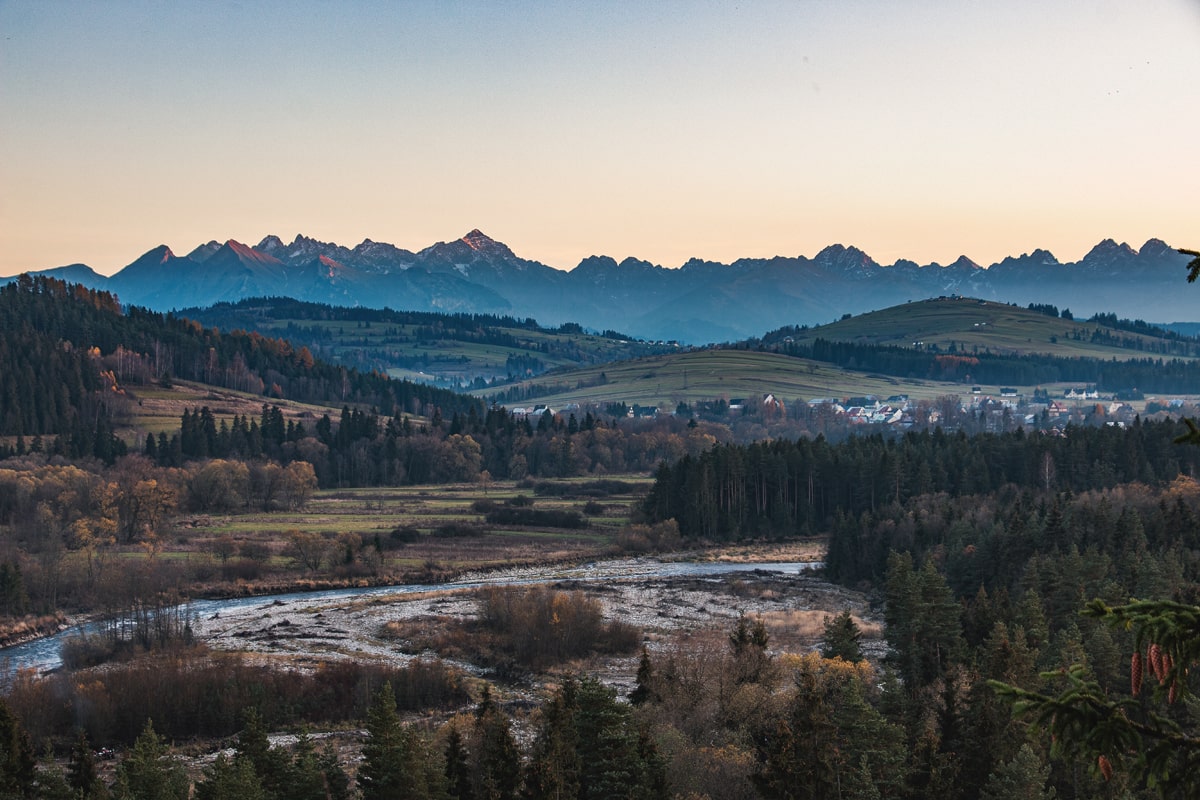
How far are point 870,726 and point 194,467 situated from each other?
119332 millimetres

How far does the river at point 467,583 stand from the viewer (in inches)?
2608

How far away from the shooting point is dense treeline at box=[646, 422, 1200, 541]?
11906 centimetres

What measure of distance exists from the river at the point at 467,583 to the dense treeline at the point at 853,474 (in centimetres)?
1771

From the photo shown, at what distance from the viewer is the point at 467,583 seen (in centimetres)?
9275

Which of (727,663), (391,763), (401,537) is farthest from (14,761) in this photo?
(401,537)

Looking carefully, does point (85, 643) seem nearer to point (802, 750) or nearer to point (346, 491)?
point (802, 750)

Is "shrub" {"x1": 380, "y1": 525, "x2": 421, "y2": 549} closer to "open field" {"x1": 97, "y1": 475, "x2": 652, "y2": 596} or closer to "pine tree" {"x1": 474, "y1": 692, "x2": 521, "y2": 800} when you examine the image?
"open field" {"x1": 97, "y1": 475, "x2": 652, "y2": 596}

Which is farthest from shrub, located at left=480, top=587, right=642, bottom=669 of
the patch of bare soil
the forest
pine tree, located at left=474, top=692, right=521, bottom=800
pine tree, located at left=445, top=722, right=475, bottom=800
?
pine tree, located at left=474, top=692, right=521, bottom=800

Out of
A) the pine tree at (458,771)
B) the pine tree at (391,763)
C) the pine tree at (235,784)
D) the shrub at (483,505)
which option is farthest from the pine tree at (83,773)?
the shrub at (483,505)

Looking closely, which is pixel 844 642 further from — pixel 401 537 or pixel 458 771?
pixel 401 537

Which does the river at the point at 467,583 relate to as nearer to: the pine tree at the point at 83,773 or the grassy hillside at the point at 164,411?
the pine tree at the point at 83,773

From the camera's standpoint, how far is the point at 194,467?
5492 inches

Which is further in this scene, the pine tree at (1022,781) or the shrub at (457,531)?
the shrub at (457,531)

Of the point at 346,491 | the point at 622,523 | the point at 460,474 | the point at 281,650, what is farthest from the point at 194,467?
the point at 281,650
